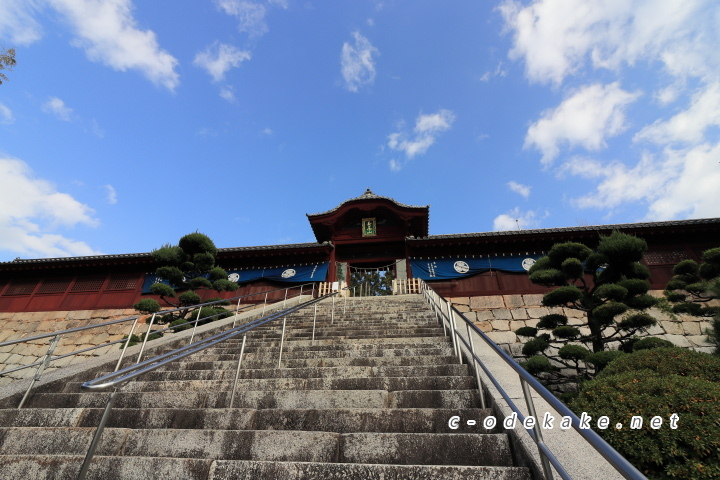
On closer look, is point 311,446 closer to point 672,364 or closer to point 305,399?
point 305,399

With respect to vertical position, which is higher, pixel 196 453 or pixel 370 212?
pixel 370 212

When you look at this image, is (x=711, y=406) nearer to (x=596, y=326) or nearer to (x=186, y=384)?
(x=596, y=326)

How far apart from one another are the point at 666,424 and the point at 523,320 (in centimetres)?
878

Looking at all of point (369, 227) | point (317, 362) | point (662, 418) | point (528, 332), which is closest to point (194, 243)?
point (369, 227)

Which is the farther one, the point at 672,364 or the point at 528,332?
the point at 528,332

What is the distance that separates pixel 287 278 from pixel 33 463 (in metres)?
11.1

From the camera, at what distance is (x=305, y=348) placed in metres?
5.54

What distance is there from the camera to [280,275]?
13.7 meters

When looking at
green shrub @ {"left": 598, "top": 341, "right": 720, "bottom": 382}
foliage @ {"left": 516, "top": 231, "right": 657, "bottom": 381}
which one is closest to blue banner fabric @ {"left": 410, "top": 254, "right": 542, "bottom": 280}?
foliage @ {"left": 516, "top": 231, "right": 657, "bottom": 381}

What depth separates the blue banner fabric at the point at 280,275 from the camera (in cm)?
→ 1352

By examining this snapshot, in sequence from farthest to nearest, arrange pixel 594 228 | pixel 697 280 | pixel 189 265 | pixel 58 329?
pixel 58 329, pixel 594 228, pixel 189 265, pixel 697 280

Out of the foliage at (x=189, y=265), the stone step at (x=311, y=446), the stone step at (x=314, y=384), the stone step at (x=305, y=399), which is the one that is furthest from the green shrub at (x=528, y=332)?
the foliage at (x=189, y=265)

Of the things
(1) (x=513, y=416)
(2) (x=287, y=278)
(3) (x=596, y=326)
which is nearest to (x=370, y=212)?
(2) (x=287, y=278)

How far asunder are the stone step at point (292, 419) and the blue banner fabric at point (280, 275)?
10.0m
